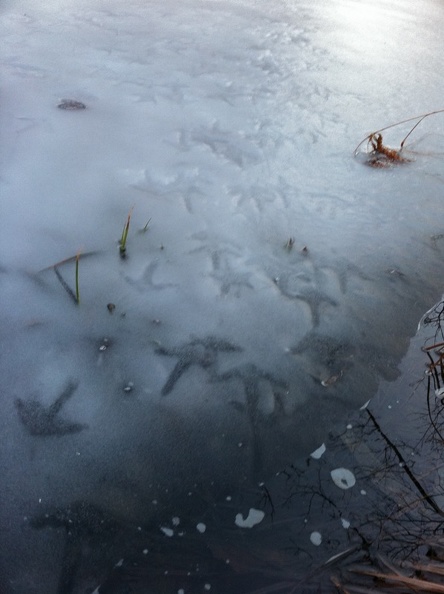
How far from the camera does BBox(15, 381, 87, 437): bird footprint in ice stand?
1414 millimetres

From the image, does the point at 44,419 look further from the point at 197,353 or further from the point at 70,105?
the point at 70,105

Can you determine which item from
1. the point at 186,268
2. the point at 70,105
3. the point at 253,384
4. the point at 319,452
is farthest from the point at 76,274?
the point at 70,105

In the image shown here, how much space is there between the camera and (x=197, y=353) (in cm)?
167

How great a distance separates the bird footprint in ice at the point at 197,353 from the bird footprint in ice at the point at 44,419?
29cm

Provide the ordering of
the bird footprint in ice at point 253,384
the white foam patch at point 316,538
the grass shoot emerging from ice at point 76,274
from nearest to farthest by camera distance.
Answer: the white foam patch at point 316,538 → the bird footprint in ice at point 253,384 → the grass shoot emerging from ice at point 76,274

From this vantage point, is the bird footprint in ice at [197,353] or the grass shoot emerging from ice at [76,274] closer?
the bird footprint in ice at [197,353]

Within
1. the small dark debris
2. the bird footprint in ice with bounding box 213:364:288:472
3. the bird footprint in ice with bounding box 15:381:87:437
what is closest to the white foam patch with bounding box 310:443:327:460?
the bird footprint in ice with bounding box 213:364:288:472

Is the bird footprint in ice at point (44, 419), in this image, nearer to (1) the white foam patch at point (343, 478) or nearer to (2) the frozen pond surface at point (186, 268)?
(2) the frozen pond surface at point (186, 268)

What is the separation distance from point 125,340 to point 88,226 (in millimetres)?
609

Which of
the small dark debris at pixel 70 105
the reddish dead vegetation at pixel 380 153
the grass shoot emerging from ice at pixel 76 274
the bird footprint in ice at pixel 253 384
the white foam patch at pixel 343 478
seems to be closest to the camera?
the white foam patch at pixel 343 478

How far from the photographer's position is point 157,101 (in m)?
2.99

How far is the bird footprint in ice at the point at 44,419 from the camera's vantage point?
1.41m

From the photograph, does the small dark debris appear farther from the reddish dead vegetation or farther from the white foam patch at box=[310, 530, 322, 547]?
the white foam patch at box=[310, 530, 322, 547]

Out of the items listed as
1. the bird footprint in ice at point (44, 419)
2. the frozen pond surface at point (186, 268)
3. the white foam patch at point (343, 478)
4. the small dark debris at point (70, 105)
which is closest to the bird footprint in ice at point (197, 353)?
the frozen pond surface at point (186, 268)
